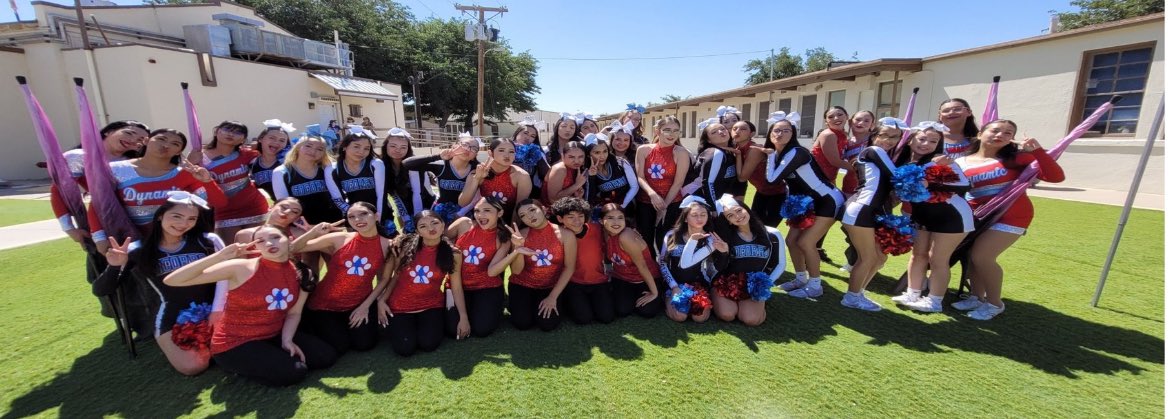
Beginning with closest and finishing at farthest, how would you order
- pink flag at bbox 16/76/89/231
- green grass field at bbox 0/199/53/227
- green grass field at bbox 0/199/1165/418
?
green grass field at bbox 0/199/1165/418
pink flag at bbox 16/76/89/231
green grass field at bbox 0/199/53/227

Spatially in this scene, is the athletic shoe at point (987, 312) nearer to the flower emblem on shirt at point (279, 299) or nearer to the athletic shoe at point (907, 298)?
the athletic shoe at point (907, 298)

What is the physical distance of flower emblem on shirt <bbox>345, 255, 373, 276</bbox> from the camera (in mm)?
3148

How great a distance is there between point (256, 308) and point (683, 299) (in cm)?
281

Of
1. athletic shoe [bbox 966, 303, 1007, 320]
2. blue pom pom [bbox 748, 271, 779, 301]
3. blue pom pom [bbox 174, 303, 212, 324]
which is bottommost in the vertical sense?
athletic shoe [bbox 966, 303, 1007, 320]

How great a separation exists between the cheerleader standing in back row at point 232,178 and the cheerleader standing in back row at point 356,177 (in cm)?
74

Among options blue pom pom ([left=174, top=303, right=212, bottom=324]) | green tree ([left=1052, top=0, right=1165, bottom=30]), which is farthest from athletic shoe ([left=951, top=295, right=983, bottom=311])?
green tree ([left=1052, top=0, right=1165, bottom=30])

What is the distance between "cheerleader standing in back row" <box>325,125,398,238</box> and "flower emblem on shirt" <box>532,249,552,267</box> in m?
1.16

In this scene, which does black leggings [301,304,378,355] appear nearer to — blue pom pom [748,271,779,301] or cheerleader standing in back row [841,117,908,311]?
blue pom pom [748,271,779,301]

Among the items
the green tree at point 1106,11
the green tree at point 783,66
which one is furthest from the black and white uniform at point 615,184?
the green tree at point 783,66

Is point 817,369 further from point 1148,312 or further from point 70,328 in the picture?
point 70,328

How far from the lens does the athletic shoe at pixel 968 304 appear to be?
3.70 m

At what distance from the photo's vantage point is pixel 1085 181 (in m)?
10.3

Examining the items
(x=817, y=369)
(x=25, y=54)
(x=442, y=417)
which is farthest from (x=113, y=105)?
(x=817, y=369)

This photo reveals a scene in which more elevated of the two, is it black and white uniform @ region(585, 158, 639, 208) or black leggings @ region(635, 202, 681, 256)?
black and white uniform @ region(585, 158, 639, 208)
